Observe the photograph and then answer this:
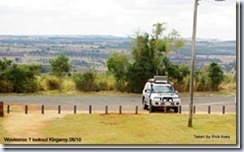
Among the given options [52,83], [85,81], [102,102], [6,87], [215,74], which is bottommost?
[102,102]

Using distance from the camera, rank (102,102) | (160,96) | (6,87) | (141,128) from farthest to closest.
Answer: (6,87) < (102,102) < (160,96) < (141,128)

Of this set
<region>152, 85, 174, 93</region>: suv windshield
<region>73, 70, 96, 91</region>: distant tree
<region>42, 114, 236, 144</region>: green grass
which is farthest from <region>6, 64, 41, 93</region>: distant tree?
<region>42, 114, 236, 144</region>: green grass

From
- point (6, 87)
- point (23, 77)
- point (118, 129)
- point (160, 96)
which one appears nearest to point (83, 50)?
point (160, 96)

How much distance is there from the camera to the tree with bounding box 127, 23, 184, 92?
34188 millimetres

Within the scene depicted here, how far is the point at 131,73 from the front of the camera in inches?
1347

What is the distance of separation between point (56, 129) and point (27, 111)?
5.43 m

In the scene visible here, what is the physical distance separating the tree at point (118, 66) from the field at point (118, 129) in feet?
32.5

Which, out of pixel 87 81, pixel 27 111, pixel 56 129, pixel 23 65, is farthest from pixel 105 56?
pixel 56 129

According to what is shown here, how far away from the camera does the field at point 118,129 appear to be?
722 inches

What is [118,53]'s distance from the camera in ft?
116

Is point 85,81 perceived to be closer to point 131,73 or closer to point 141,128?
point 131,73

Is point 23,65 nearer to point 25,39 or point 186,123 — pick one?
point 25,39

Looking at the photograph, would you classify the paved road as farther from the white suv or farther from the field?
the field

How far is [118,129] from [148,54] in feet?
49.9
